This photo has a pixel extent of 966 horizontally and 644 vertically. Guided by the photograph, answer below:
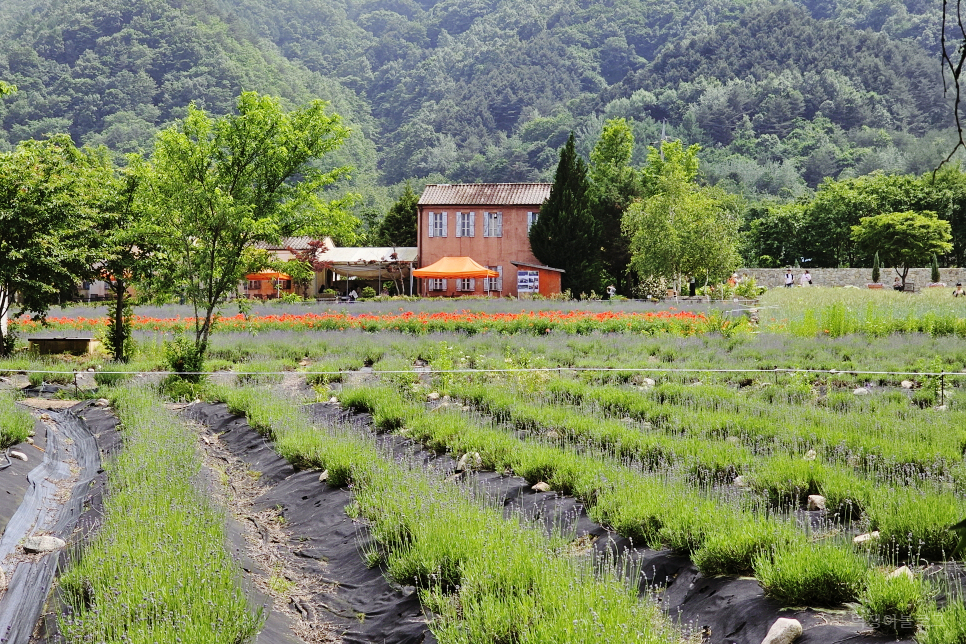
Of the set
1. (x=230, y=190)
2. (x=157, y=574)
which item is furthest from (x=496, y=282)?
(x=157, y=574)

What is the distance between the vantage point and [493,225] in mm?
41125

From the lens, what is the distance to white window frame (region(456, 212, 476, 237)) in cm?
4122

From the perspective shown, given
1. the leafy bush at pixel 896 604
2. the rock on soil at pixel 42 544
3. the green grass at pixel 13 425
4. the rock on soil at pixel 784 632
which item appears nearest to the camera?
the leafy bush at pixel 896 604

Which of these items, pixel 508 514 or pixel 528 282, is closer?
pixel 508 514

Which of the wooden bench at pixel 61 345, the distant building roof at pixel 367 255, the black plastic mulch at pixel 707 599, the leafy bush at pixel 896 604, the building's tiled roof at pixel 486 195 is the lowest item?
the black plastic mulch at pixel 707 599

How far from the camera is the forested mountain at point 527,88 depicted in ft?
322

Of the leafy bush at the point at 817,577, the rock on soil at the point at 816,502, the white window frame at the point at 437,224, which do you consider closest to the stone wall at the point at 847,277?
the white window frame at the point at 437,224

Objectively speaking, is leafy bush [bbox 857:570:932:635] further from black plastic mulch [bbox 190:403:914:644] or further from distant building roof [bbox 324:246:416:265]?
distant building roof [bbox 324:246:416:265]

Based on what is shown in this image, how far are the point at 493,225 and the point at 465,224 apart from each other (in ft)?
5.07

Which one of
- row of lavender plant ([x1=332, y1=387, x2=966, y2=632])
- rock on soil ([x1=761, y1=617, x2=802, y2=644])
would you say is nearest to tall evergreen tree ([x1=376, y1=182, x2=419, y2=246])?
row of lavender plant ([x1=332, y1=387, x2=966, y2=632])

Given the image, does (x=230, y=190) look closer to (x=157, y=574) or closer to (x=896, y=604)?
(x=157, y=574)

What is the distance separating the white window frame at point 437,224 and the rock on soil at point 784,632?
1517 inches

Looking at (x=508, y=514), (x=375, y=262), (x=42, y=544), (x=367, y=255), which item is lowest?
(x=42, y=544)

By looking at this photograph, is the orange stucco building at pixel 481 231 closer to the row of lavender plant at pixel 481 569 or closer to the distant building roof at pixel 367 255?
the distant building roof at pixel 367 255
